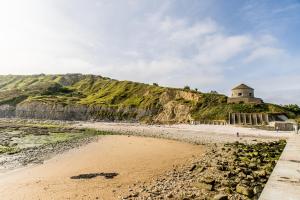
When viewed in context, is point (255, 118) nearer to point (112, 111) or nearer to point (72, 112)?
point (112, 111)

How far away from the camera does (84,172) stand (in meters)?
22.9

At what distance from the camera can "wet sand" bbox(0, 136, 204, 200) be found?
1714cm

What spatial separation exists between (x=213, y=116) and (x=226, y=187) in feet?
197

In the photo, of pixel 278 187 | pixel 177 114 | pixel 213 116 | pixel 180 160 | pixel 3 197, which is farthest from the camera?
pixel 177 114

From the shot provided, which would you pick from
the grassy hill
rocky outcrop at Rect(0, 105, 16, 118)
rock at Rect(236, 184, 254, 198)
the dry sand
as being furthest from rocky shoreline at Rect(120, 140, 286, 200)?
rocky outcrop at Rect(0, 105, 16, 118)

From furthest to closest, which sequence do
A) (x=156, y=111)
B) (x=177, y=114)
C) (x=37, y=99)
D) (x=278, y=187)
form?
(x=37, y=99), (x=156, y=111), (x=177, y=114), (x=278, y=187)

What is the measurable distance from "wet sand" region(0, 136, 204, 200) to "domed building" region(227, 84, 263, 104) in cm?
4748

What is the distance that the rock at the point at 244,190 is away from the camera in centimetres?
1293

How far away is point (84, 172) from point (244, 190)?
13.6m

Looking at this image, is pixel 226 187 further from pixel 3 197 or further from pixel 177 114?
pixel 177 114

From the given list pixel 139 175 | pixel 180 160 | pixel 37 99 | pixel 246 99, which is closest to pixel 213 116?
pixel 246 99

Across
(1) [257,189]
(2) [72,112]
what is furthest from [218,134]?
(2) [72,112]

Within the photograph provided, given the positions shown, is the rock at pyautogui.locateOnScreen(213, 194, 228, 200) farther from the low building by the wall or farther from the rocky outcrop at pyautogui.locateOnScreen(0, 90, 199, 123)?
the rocky outcrop at pyautogui.locateOnScreen(0, 90, 199, 123)

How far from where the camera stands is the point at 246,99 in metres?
74.5
